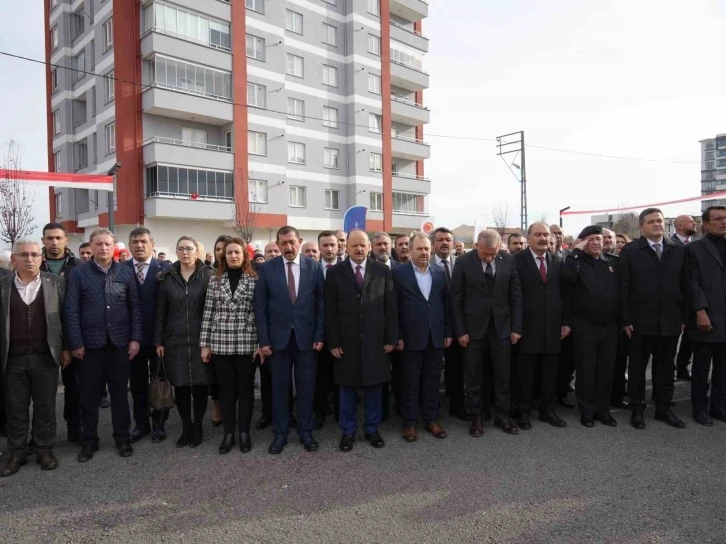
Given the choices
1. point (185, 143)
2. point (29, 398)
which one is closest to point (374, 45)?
point (185, 143)

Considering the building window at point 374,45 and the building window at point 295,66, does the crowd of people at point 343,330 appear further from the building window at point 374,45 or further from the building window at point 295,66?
the building window at point 374,45

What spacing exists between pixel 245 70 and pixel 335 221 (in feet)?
35.6

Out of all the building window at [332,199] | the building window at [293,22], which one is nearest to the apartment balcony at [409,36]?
the building window at [293,22]

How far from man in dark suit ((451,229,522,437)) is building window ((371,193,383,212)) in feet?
101

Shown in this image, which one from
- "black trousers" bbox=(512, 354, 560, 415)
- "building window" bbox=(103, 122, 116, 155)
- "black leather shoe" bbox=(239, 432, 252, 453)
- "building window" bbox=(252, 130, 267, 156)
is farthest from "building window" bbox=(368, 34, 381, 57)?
"black leather shoe" bbox=(239, 432, 252, 453)

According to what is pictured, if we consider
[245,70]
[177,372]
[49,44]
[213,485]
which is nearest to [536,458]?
[213,485]

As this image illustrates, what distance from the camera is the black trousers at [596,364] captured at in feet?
19.6

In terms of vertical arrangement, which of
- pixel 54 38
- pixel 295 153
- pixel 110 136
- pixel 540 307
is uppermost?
→ pixel 54 38

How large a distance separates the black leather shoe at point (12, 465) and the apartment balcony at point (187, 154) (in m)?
24.2

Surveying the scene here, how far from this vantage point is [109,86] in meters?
28.1

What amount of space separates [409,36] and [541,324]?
39.5 meters

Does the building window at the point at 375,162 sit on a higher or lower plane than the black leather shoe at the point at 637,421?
higher

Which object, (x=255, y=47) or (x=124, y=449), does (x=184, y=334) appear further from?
(x=255, y=47)

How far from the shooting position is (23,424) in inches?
198
